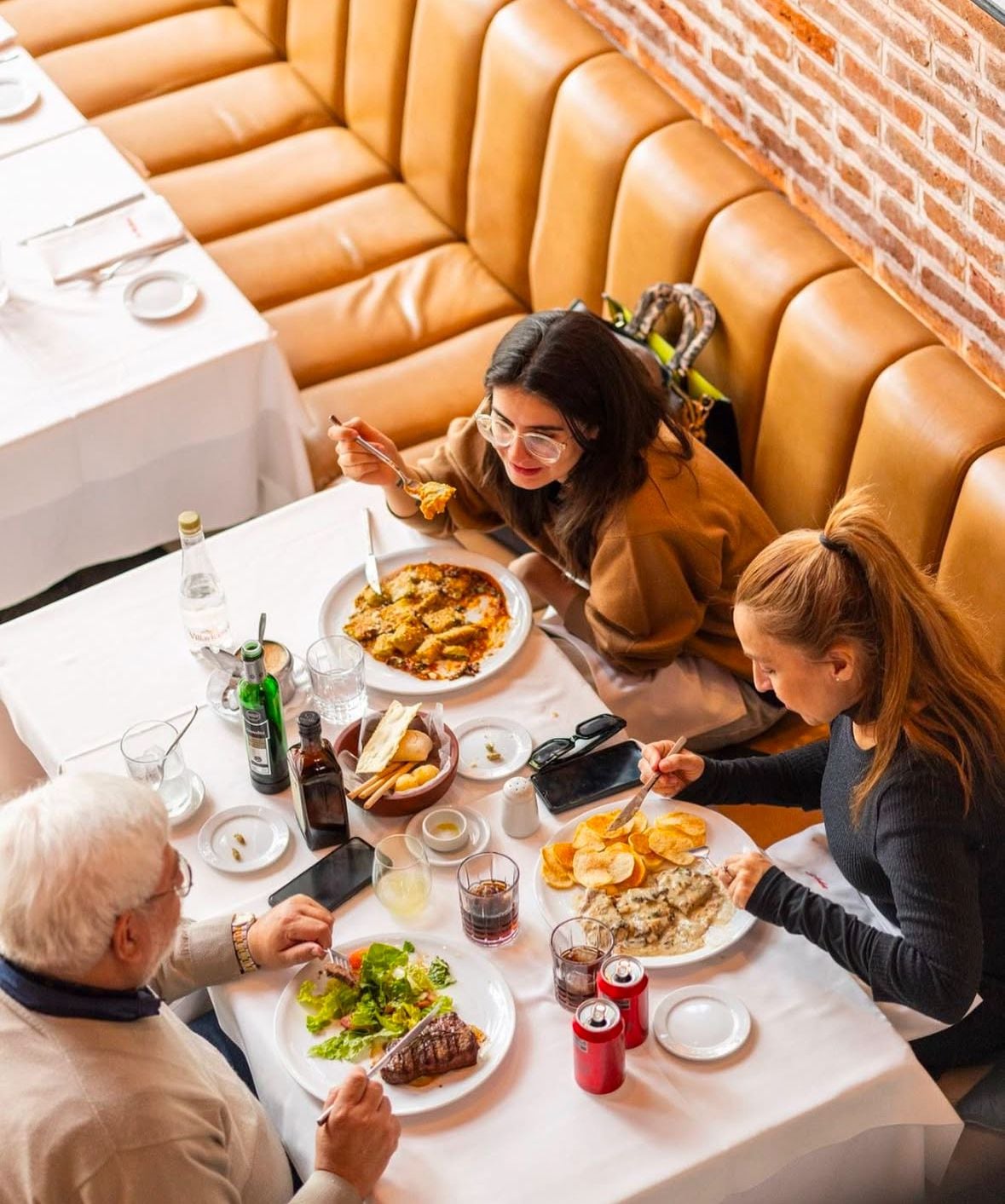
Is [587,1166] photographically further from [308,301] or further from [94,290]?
[308,301]

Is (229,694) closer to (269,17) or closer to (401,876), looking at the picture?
(401,876)

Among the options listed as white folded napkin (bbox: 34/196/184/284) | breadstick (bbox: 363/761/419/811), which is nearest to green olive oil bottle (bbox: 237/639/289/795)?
breadstick (bbox: 363/761/419/811)

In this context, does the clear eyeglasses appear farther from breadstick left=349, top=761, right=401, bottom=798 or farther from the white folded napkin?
the white folded napkin

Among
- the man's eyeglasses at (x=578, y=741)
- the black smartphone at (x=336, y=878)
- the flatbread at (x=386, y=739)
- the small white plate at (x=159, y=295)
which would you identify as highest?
the small white plate at (x=159, y=295)

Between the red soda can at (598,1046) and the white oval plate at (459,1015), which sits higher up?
the red soda can at (598,1046)

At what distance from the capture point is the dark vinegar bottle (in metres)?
2.13

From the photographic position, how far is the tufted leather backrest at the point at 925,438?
2588 mm

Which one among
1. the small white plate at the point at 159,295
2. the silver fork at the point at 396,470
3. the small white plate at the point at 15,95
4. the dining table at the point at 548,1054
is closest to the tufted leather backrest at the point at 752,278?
the silver fork at the point at 396,470

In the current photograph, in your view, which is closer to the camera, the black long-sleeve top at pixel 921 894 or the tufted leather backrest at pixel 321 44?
the black long-sleeve top at pixel 921 894

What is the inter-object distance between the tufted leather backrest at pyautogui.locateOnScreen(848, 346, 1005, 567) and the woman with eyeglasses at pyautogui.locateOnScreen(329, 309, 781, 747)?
Result: 0.24 m

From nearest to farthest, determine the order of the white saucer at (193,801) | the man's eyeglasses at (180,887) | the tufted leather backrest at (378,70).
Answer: the man's eyeglasses at (180,887) < the white saucer at (193,801) < the tufted leather backrest at (378,70)

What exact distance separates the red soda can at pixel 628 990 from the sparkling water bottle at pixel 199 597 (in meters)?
0.95

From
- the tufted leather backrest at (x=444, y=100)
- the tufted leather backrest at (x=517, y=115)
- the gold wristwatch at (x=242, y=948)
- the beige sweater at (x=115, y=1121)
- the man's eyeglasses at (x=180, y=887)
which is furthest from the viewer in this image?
the tufted leather backrest at (x=444, y=100)

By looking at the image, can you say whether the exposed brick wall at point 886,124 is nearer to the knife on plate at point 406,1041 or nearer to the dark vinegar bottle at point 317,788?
the dark vinegar bottle at point 317,788
